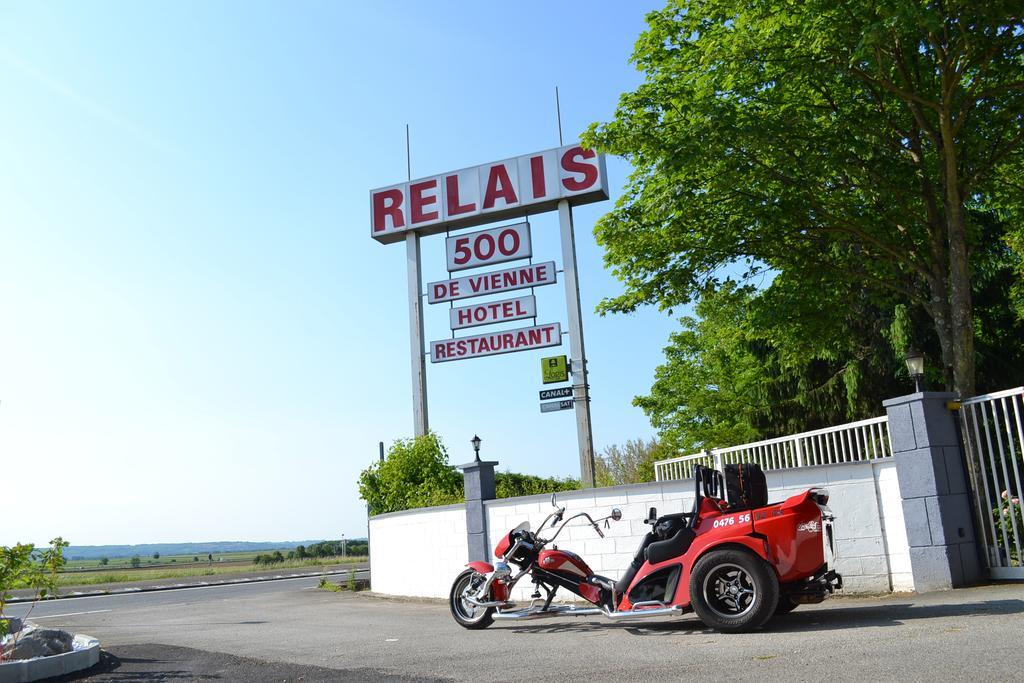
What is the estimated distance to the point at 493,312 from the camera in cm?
2206

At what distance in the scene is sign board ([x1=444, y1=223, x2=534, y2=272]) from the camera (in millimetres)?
22312

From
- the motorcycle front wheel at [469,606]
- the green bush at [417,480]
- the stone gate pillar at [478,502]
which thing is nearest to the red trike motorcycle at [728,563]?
the motorcycle front wheel at [469,606]

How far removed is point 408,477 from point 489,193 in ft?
24.7

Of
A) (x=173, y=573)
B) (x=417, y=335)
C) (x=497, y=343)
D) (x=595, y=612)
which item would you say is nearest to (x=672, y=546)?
(x=595, y=612)

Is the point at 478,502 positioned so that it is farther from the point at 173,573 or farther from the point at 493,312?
the point at 173,573

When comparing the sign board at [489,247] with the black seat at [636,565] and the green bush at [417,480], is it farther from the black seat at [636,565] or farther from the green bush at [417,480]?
the black seat at [636,565]

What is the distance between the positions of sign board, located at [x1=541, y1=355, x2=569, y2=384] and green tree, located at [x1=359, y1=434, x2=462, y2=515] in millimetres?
2940

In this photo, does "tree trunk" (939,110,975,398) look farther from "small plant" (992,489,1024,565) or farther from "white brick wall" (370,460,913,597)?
"white brick wall" (370,460,913,597)

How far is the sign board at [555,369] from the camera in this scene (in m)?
20.5

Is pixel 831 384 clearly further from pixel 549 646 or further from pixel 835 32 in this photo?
pixel 549 646

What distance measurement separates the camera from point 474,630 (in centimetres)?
962

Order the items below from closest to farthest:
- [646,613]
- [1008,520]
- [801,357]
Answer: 1. [646,613]
2. [1008,520]
3. [801,357]

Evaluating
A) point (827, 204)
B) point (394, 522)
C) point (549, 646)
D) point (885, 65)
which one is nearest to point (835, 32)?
point (885, 65)

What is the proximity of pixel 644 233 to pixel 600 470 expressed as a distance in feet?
36.6
